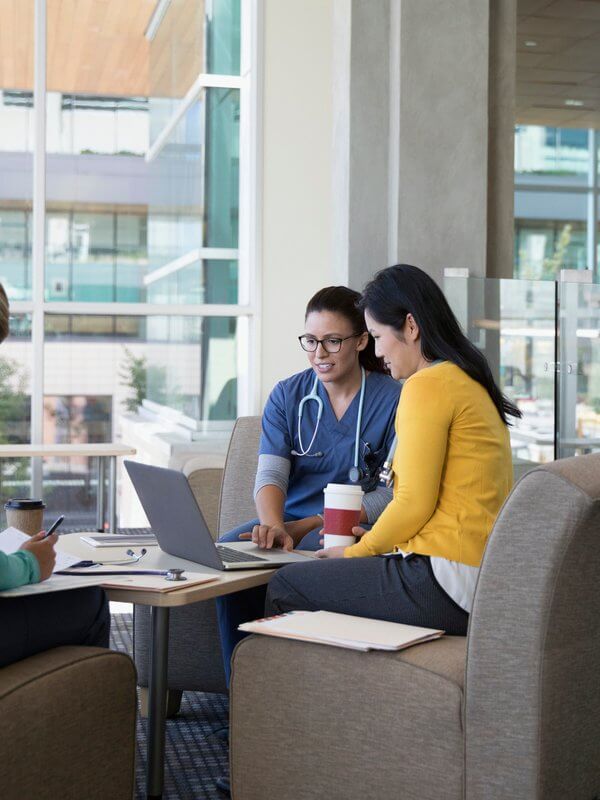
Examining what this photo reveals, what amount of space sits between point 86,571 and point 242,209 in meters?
4.48

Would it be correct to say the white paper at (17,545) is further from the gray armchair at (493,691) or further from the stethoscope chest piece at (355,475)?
the stethoscope chest piece at (355,475)

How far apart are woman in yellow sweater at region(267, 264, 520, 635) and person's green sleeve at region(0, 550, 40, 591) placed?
58 centimetres

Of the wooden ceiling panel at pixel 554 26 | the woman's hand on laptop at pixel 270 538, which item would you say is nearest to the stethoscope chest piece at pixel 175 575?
the woman's hand on laptop at pixel 270 538

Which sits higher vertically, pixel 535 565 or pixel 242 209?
pixel 242 209

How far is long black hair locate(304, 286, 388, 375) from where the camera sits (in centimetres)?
298

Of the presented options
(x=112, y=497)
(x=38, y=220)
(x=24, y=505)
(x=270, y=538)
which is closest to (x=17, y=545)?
(x=24, y=505)

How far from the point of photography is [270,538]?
8.45ft

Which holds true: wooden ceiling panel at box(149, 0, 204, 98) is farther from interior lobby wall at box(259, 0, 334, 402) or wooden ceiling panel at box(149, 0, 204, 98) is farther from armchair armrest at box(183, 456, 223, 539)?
armchair armrest at box(183, 456, 223, 539)

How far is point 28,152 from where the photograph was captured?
20.5 ft

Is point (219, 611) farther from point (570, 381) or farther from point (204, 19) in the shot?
point (204, 19)

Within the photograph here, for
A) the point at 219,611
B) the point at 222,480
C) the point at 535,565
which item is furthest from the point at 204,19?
the point at 535,565

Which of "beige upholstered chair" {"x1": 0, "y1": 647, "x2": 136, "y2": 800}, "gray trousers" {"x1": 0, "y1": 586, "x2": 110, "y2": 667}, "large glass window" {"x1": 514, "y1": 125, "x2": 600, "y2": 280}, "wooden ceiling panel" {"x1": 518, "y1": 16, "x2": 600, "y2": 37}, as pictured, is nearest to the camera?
"beige upholstered chair" {"x1": 0, "y1": 647, "x2": 136, "y2": 800}

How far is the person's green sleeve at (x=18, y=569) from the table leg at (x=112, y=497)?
13.7ft

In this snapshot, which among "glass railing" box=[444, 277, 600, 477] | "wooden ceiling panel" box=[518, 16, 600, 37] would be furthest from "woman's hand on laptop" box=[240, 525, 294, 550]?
"wooden ceiling panel" box=[518, 16, 600, 37]
